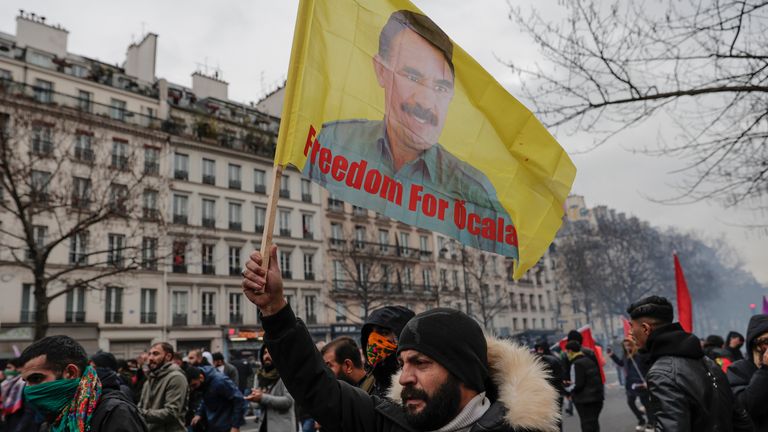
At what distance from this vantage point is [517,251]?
422 cm

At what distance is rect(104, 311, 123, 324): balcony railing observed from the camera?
3284cm

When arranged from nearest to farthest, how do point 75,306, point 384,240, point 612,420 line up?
point 612,420
point 75,306
point 384,240

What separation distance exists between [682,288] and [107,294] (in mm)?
32499

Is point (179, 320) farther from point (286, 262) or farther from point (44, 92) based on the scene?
point (44, 92)

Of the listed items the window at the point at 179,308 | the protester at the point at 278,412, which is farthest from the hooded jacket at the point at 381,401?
the window at the point at 179,308

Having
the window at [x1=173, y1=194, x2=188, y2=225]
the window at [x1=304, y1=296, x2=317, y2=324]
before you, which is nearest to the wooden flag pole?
the window at [x1=173, y1=194, x2=188, y2=225]

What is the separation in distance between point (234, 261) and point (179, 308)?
4.90 meters

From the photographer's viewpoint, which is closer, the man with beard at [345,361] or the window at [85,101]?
the man with beard at [345,361]

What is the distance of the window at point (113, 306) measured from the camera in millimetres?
32906

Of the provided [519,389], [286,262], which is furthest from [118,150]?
[519,389]

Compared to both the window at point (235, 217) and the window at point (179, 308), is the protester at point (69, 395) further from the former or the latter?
the window at point (235, 217)

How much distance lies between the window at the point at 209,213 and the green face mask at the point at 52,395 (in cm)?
3670

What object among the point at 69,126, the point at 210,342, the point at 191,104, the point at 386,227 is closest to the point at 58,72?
the point at 191,104

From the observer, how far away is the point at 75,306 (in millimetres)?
32000
